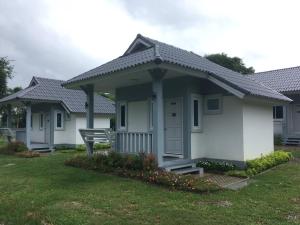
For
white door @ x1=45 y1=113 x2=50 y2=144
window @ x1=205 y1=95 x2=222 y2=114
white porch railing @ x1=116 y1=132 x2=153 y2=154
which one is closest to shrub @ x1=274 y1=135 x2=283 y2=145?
window @ x1=205 y1=95 x2=222 y2=114

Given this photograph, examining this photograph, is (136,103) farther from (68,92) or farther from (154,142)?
(68,92)

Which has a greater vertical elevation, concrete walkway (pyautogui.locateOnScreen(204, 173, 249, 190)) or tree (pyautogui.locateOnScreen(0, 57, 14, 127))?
tree (pyautogui.locateOnScreen(0, 57, 14, 127))

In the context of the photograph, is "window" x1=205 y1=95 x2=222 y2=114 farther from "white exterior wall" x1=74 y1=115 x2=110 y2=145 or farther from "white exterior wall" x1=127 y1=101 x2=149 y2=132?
"white exterior wall" x1=74 y1=115 x2=110 y2=145

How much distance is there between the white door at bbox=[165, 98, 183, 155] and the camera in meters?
12.0

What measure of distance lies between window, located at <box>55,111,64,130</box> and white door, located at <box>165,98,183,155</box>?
11611 mm

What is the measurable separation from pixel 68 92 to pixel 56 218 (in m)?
17.7

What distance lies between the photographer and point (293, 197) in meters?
7.68

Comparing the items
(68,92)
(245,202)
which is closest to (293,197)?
(245,202)

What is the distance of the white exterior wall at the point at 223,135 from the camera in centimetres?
1125

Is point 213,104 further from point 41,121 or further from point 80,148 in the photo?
point 41,121

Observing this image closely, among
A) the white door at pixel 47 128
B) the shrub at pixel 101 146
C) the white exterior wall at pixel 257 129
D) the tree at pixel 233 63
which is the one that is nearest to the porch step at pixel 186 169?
the white exterior wall at pixel 257 129

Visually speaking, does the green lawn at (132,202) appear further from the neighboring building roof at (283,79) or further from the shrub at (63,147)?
the shrub at (63,147)

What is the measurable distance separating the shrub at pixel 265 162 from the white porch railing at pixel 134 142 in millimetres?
3440

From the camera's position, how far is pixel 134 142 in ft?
36.0
